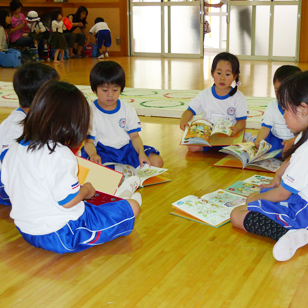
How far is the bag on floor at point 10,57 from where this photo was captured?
6.23m

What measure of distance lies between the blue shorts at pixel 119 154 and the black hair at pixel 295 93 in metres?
0.89

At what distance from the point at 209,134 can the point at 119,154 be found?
52 cm

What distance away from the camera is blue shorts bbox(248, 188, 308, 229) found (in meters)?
1.24

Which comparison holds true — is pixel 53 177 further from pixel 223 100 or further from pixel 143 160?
pixel 223 100

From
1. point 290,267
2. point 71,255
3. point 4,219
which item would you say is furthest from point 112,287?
point 4,219

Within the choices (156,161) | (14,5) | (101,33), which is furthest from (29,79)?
(101,33)

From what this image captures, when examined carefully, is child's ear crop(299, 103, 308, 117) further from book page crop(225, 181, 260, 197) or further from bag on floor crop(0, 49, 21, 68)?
bag on floor crop(0, 49, 21, 68)

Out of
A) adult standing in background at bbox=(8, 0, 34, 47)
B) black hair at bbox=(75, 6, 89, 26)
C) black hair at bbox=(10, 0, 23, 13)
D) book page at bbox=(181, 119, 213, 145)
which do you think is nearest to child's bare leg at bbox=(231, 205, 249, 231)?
book page at bbox=(181, 119, 213, 145)

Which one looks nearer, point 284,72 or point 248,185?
point 248,185

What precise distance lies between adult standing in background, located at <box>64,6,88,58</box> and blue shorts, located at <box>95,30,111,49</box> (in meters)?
0.27

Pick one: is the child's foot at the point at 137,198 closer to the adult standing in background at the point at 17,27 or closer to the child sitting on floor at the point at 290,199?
the child sitting on floor at the point at 290,199

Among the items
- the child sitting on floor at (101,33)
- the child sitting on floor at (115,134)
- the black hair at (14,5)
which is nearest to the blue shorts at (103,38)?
the child sitting on floor at (101,33)

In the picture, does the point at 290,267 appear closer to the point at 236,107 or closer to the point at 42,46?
the point at 236,107

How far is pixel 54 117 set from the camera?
111 cm
